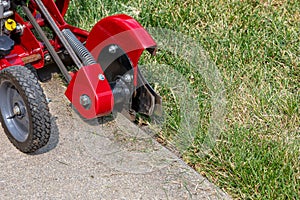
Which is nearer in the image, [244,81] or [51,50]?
[51,50]

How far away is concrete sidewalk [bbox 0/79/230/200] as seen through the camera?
2.99m

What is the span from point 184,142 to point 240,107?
16.5 inches

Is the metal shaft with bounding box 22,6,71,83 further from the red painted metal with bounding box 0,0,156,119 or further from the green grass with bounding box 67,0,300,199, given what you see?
the green grass with bounding box 67,0,300,199

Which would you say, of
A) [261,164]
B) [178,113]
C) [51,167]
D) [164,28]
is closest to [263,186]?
[261,164]

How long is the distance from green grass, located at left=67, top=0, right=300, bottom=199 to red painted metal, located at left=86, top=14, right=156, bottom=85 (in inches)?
19.6

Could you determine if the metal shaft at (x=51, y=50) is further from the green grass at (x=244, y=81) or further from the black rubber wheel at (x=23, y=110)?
the green grass at (x=244, y=81)

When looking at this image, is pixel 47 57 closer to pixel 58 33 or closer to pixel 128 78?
pixel 58 33

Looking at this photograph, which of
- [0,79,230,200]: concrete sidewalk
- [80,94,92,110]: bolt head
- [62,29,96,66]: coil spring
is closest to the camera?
[0,79,230,200]: concrete sidewalk

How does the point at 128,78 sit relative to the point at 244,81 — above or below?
above

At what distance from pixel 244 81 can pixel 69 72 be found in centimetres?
106

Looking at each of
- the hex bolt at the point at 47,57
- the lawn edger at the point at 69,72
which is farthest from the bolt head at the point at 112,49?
the hex bolt at the point at 47,57

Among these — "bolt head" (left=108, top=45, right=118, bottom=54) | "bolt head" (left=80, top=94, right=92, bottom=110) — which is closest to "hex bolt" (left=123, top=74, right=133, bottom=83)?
"bolt head" (left=108, top=45, right=118, bottom=54)

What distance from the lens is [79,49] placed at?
330 cm

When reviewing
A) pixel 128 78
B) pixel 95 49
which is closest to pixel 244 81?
pixel 128 78
